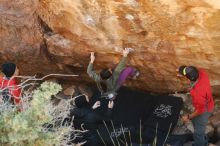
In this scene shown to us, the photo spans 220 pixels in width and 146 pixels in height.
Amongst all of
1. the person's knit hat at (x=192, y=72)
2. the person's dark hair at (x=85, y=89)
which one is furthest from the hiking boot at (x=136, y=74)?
the person's knit hat at (x=192, y=72)

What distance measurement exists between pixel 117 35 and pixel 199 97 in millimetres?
1390

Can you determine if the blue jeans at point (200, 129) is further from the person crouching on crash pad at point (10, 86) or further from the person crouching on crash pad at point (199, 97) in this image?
the person crouching on crash pad at point (10, 86)

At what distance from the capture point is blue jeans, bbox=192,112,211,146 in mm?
6727

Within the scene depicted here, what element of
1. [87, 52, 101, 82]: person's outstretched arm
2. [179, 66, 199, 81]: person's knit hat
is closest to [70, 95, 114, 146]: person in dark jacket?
[87, 52, 101, 82]: person's outstretched arm

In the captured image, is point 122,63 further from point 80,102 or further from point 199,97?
point 199,97

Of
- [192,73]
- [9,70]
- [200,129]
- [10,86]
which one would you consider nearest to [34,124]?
[10,86]

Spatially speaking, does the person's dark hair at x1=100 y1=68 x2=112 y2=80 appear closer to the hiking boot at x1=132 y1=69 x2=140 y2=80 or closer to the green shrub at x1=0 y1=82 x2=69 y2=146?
the hiking boot at x1=132 y1=69 x2=140 y2=80

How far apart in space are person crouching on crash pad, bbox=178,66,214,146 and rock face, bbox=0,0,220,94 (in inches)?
15.7

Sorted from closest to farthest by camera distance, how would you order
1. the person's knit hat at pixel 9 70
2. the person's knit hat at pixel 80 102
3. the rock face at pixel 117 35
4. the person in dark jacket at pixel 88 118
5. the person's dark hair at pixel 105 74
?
the rock face at pixel 117 35 → the person's knit hat at pixel 9 70 → the person in dark jacket at pixel 88 118 → the person's dark hair at pixel 105 74 → the person's knit hat at pixel 80 102

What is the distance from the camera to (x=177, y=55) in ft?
22.8

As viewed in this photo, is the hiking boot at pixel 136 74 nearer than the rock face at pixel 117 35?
No

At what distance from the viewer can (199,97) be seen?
21.0 ft

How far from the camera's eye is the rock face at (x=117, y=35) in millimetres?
6285

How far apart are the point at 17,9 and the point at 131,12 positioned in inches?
77.8
